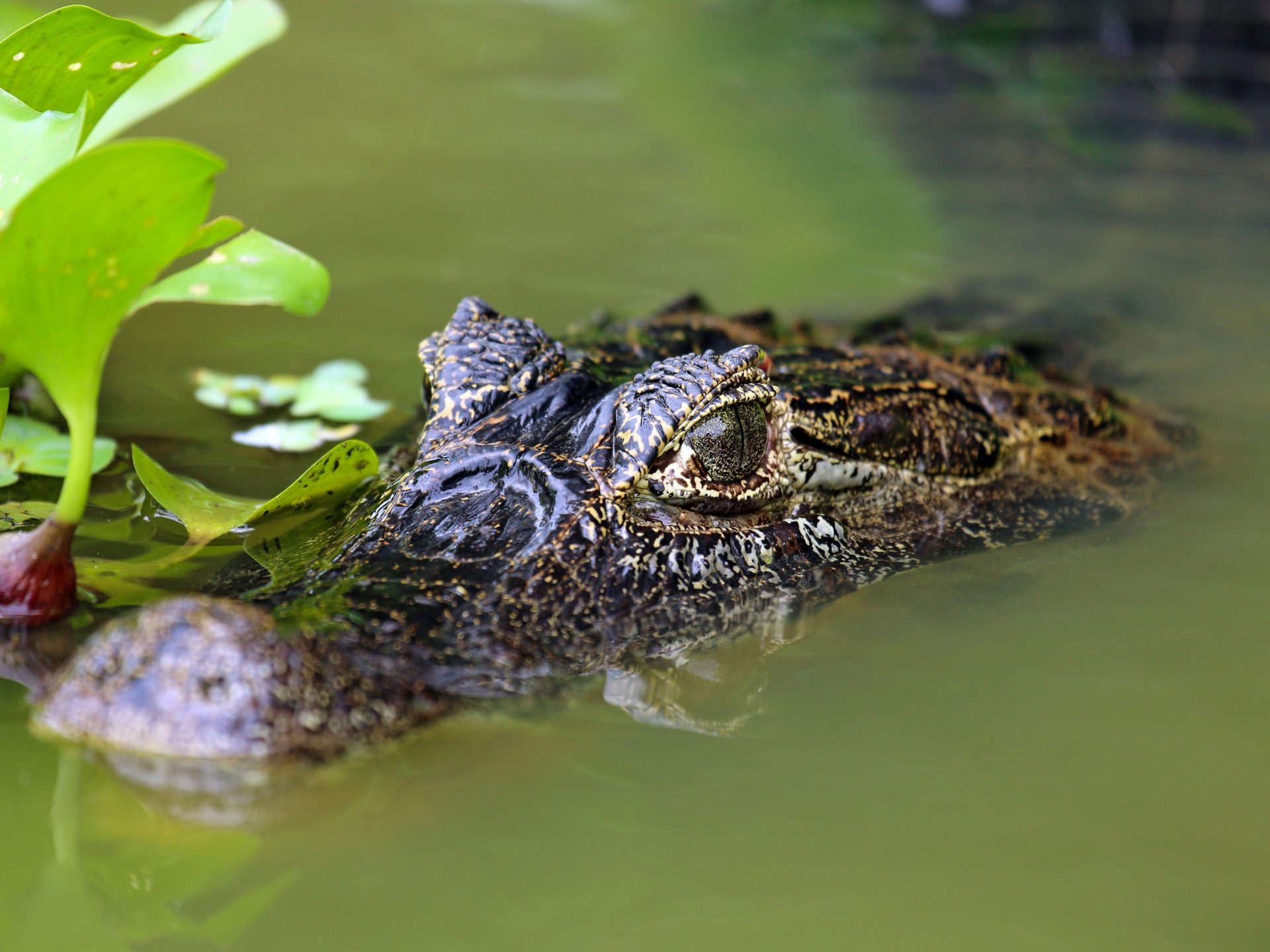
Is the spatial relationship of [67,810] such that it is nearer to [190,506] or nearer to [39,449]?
[190,506]

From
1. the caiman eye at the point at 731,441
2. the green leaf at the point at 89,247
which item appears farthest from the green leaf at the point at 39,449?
the caiman eye at the point at 731,441

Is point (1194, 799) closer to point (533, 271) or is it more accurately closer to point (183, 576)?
point (183, 576)

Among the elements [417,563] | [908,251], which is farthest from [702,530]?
[908,251]

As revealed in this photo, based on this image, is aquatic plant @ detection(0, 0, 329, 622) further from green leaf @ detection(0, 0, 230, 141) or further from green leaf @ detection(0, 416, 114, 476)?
green leaf @ detection(0, 416, 114, 476)

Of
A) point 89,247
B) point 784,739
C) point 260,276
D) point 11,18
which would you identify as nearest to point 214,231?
point 260,276

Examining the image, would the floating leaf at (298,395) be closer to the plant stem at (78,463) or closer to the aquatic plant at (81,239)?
the aquatic plant at (81,239)

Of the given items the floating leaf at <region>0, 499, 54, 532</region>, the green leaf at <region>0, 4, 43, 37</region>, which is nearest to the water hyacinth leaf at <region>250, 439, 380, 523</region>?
the floating leaf at <region>0, 499, 54, 532</region>
